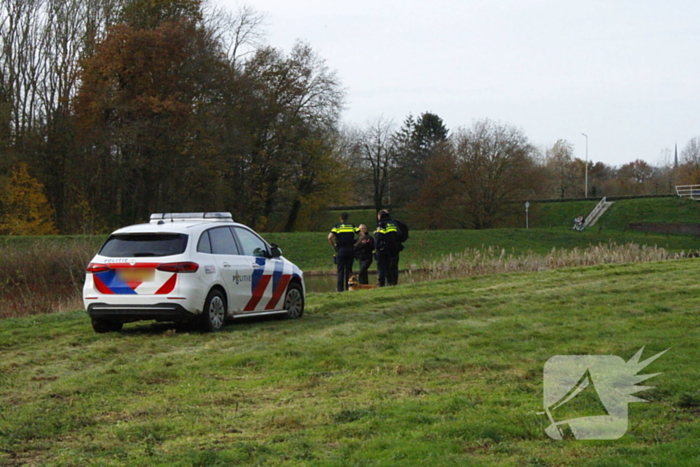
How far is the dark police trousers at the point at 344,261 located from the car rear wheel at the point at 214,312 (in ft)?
26.6

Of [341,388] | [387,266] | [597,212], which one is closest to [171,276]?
[341,388]

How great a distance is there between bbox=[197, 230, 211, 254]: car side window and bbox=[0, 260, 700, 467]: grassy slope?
1214 mm

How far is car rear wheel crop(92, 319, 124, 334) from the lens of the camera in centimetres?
1164

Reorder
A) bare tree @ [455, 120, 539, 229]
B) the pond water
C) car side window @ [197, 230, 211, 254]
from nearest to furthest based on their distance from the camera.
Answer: car side window @ [197, 230, 211, 254]
the pond water
bare tree @ [455, 120, 539, 229]

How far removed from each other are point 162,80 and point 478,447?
40.9 meters

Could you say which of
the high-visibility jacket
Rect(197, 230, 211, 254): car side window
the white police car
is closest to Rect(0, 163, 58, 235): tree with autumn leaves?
the high-visibility jacket

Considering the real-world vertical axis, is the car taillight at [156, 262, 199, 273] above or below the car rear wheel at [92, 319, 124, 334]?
above

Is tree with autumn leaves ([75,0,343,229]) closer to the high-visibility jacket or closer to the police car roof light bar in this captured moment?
the high-visibility jacket

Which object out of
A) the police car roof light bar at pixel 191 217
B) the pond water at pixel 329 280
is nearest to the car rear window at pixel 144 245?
the police car roof light bar at pixel 191 217

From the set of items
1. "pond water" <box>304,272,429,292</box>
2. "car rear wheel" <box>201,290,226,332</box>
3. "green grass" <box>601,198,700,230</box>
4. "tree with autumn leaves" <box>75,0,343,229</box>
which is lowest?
"pond water" <box>304,272,429,292</box>

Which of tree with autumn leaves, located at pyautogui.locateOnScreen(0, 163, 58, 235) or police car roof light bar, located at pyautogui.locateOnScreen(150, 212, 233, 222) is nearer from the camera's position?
police car roof light bar, located at pyautogui.locateOnScreen(150, 212, 233, 222)

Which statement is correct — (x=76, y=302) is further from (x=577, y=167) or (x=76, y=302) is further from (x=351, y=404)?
(x=577, y=167)

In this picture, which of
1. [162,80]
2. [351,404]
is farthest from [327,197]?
[351,404]

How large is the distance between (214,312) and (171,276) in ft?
3.00
